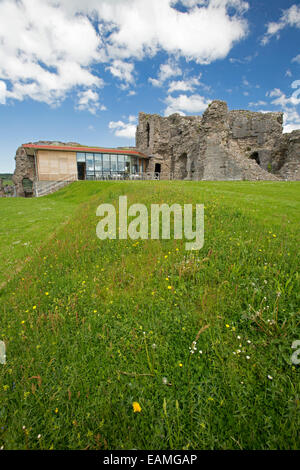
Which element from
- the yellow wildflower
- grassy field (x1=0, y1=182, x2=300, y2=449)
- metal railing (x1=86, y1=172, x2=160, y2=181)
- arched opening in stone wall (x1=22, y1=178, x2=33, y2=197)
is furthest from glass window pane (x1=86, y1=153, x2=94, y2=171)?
the yellow wildflower

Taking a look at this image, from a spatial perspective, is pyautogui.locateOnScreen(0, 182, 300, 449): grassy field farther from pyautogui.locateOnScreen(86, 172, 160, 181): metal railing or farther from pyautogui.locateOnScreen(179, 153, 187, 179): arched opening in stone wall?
pyautogui.locateOnScreen(86, 172, 160, 181): metal railing

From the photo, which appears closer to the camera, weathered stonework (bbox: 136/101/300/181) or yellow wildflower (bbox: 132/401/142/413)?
yellow wildflower (bbox: 132/401/142/413)

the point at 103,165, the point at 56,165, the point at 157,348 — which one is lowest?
the point at 157,348

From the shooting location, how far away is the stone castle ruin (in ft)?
74.0

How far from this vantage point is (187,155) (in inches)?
1206

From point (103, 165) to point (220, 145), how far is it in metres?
19.6

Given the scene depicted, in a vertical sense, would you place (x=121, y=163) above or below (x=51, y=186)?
above

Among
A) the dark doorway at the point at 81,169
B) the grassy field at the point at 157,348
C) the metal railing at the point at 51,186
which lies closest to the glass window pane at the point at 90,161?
the dark doorway at the point at 81,169

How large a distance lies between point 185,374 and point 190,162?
29747 mm

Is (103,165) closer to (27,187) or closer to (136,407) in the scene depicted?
(27,187)

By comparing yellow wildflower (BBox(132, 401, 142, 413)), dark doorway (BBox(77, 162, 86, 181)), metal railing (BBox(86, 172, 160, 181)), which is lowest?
yellow wildflower (BBox(132, 401, 142, 413))

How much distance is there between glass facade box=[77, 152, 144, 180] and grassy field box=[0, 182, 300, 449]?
100 feet

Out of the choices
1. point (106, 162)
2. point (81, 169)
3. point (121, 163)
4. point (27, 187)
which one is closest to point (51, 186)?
point (81, 169)

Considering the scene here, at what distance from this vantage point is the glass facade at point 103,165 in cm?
3291
